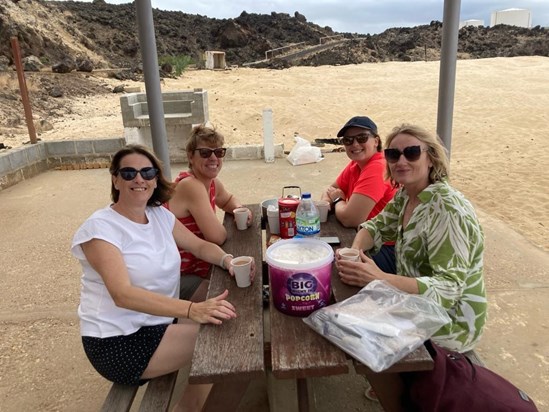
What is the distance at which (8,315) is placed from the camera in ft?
11.2

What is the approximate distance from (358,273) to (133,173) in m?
1.03

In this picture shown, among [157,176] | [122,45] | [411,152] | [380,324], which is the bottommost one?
[380,324]

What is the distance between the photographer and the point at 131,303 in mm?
1781

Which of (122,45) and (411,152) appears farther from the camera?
(122,45)

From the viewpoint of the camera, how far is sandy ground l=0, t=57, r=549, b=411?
2.77m

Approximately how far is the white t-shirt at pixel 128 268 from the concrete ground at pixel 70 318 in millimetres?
886

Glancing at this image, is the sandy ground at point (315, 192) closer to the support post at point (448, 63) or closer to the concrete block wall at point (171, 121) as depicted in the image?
the concrete block wall at point (171, 121)

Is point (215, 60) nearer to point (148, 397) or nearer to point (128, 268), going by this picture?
point (128, 268)

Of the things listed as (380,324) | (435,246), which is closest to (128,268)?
(380,324)

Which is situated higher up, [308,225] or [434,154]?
[434,154]

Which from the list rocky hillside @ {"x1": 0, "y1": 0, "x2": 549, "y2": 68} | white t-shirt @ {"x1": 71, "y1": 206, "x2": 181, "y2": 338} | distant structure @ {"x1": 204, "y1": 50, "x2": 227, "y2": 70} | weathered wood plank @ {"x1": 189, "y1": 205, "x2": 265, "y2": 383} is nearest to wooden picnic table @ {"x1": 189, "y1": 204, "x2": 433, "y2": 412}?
weathered wood plank @ {"x1": 189, "y1": 205, "x2": 265, "y2": 383}

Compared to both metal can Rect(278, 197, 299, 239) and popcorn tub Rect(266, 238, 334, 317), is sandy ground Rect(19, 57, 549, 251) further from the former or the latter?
popcorn tub Rect(266, 238, 334, 317)

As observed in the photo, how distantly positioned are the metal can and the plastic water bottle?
28 millimetres

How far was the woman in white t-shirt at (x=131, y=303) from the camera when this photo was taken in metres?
1.79
